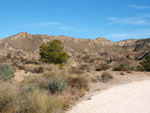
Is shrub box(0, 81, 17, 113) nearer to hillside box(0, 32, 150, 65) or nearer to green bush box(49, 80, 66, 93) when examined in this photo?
green bush box(49, 80, 66, 93)

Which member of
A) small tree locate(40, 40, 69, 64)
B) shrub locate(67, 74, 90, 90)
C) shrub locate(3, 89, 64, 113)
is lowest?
shrub locate(67, 74, 90, 90)

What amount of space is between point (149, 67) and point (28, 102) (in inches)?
1041

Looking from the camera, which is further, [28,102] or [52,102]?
[52,102]

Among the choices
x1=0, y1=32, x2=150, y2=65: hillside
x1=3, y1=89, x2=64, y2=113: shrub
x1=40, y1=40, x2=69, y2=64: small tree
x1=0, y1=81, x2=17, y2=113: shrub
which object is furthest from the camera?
x1=0, y1=32, x2=150, y2=65: hillside

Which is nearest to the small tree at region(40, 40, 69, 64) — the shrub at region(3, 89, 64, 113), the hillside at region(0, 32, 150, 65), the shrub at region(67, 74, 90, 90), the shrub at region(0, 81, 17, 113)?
the shrub at region(67, 74, 90, 90)

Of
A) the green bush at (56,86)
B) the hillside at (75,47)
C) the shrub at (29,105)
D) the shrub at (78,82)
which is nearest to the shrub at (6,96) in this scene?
the shrub at (29,105)

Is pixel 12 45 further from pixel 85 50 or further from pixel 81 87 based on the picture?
pixel 81 87

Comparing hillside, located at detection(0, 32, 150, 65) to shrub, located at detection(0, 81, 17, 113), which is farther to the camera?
hillside, located at detection(0, 32, 150, 65)

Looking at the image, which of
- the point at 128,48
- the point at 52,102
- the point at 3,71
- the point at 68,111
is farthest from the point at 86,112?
the point at 128,48

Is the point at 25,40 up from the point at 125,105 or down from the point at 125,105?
up

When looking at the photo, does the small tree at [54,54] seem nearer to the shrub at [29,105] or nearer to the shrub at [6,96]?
the shrub at [6,96]

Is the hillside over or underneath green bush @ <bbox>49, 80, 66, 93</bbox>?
over

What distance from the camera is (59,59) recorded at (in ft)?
109

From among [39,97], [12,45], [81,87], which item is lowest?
[81,87]
